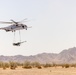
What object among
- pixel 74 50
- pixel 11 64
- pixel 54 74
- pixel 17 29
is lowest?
pixel 54 74

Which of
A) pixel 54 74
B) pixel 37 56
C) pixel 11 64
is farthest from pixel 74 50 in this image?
pixel 54 74

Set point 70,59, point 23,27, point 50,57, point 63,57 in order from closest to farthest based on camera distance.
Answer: point 23,27 → point 70,59 → point 63,57 → point 50,57

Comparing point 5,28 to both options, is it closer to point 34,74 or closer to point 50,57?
point 34,74

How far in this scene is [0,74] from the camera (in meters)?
37.1

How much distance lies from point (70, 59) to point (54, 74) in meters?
135

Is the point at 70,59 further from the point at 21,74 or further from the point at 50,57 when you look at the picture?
the point at 21,74

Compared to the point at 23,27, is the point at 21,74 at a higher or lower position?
lower

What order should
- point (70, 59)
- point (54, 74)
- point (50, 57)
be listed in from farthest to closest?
point (50, 57), point (70, 59), point (54, 74)

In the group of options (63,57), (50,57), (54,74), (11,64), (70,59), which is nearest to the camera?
(54,74)

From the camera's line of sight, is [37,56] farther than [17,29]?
Yes

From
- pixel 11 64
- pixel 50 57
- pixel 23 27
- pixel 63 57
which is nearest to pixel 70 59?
pixel 63 57

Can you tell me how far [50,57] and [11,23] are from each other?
476 feet

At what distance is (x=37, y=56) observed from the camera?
198625 mm

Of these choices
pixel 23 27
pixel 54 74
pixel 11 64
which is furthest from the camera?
pixel 11 64
